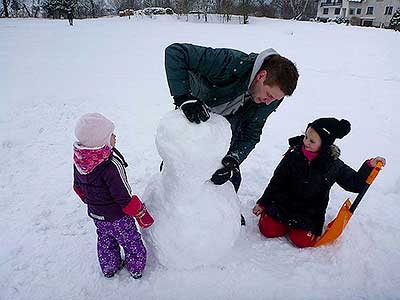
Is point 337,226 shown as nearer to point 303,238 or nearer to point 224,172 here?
point 303,238

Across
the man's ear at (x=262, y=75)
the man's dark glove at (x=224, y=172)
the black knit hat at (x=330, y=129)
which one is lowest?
the man's dark glove at (x=224, y=172)

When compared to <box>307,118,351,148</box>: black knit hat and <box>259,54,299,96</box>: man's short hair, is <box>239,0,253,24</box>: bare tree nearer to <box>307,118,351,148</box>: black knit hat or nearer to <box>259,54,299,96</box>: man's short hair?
<box>307,118,351,148</box>: black knit hat

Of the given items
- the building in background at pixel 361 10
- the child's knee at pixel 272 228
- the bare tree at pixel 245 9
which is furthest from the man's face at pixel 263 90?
the building in background at pixel 361 10

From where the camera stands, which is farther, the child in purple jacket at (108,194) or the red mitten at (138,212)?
the red mitten at (138,212)

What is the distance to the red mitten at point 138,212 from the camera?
6.14 ft

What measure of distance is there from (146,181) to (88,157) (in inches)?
57.2

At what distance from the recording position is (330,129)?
7.31 ft

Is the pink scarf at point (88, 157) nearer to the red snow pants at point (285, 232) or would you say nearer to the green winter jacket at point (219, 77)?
the green winter jacket at point (219, 77)

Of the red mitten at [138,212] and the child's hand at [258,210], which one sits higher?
the red mitten at [138,212]

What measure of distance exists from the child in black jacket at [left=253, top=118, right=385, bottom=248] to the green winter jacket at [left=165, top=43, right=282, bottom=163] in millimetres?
369

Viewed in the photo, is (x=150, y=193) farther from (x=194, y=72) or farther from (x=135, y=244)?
(x=194, y=72)

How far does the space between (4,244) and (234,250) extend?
5.53ft

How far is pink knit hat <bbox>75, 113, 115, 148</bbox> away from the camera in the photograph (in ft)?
5.58

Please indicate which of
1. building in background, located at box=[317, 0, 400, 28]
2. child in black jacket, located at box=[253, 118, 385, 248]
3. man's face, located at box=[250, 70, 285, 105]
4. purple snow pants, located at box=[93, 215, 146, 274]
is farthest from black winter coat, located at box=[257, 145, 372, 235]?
building in background, located at box=[317, 0, 400, 28]
